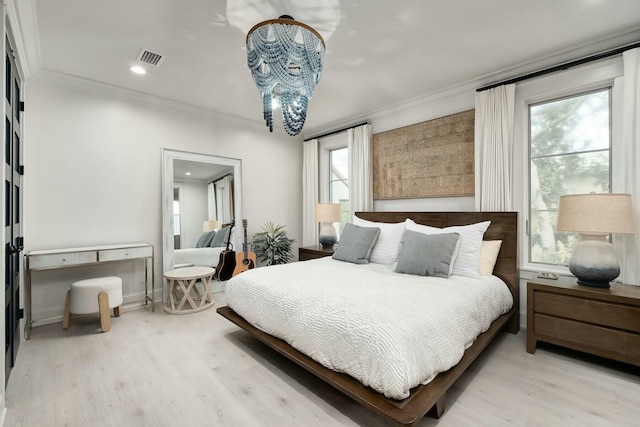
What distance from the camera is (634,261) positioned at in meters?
2.36

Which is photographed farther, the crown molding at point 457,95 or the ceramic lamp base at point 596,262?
the crown molding at point 457,95

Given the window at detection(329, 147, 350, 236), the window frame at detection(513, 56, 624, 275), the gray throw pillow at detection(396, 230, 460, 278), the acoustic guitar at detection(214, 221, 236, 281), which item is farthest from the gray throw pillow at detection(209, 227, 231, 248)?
the window frame at detection(513, 56, 624, 275)

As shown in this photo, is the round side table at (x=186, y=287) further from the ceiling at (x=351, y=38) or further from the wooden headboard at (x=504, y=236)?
the wooden headboard at (x=504, y=236)

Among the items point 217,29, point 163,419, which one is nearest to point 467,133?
point 217,29

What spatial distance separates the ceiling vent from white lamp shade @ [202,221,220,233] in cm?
204

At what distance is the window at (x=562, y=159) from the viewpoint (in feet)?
8.66

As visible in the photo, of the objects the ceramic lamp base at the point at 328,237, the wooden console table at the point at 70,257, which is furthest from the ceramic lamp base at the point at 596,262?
the wooden console table at the point at 70,257

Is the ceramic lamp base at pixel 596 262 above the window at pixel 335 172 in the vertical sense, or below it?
below

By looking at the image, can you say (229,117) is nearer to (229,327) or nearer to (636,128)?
(229,327)

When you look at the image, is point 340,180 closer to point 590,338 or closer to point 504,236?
point 504,236

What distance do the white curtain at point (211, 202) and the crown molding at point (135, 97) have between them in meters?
1.02

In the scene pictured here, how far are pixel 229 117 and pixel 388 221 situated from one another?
2.82 metres

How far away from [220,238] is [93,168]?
173 centimetres

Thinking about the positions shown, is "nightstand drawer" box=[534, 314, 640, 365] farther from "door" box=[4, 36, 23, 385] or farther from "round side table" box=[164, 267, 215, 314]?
"door" box=[4, 36, 23, 385]
